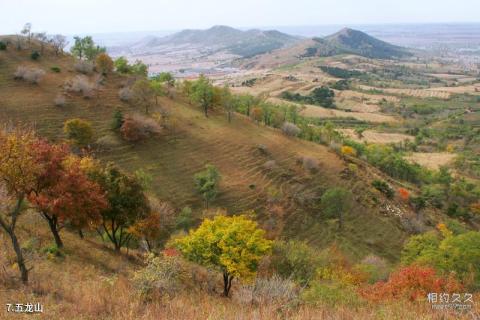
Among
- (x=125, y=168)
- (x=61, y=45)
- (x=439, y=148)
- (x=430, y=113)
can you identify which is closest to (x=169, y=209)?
(x=125, y=168)

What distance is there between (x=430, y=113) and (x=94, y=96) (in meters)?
164

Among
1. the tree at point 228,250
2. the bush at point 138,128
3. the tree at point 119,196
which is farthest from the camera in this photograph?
the bush at point 138,128

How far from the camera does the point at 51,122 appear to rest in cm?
5528

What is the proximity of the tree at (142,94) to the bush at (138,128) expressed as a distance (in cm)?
727

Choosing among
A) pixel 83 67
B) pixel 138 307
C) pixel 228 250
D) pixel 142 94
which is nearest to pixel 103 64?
pixel 83 67

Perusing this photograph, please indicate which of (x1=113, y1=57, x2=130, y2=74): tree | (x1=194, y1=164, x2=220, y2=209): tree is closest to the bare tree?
(x1=113, y1=57, x2=130, y2=74): tree

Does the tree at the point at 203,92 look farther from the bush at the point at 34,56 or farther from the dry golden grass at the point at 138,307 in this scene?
the dry golden grass at the point at 138,307

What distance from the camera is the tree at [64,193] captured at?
1889 centimetres

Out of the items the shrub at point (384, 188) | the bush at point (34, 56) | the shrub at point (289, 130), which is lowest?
the shrub at point (384, 188)

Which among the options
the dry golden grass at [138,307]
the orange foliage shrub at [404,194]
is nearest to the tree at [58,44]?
the orange foliage shrub at [404,194]

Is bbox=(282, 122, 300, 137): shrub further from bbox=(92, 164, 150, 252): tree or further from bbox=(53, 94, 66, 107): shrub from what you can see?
bbox=(92, 164, 150, 252): tree

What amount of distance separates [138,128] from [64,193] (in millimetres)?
36977

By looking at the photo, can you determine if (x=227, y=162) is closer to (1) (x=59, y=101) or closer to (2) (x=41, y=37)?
(1) (x=59, y=101)

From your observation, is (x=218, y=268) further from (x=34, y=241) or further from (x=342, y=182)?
(x=342, y=182)
